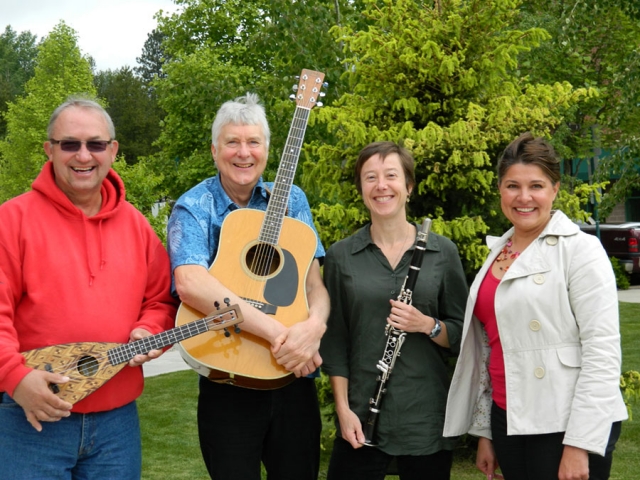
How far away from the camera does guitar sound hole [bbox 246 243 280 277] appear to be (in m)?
3.40

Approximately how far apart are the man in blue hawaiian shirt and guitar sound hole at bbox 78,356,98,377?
465mm

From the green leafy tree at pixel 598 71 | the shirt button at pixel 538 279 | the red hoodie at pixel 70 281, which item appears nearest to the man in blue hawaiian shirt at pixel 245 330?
the red hoodie at pixel 70 281

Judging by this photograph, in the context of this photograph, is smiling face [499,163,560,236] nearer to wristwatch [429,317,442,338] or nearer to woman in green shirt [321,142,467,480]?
woman in green shirt [321,142,467,480]

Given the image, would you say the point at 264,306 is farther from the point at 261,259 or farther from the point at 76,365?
the point at 76,365

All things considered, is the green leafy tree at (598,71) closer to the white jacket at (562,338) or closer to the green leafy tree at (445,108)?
the green leafy tree at (445,108)

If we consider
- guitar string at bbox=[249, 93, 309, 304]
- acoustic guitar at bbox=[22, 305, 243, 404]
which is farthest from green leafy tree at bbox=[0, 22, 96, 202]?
acoustic guitar at bbox=[22, 305, 243, 404]

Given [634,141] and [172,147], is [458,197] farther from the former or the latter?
[172,147]

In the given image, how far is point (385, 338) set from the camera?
3.35 m

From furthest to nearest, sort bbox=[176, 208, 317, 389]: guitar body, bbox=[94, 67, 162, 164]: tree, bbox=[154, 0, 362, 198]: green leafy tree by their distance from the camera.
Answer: bbox=[94, 67, 162, 164]: tree
bbox=[154, 0, 362, 198]: green leafy tree
bbox=[176, 208, 317, 389]: guitar body

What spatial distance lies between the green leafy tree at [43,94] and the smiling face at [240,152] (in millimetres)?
10870

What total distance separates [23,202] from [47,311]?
0.46m

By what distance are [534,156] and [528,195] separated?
0.17 meters

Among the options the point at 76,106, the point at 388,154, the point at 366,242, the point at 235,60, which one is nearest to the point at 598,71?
the point at 235,60

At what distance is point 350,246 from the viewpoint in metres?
3.49
